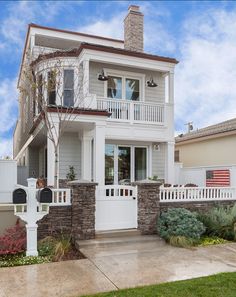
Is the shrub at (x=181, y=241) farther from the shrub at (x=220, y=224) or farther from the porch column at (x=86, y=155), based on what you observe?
the porch column at (x=86, y=155)

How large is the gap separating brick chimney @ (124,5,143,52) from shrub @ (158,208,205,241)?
9.89 metres

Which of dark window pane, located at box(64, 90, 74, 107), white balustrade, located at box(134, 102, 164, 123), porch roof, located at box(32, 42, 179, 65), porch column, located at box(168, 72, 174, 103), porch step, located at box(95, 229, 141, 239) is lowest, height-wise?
porch step, located at box(95, 229, 141, 239)

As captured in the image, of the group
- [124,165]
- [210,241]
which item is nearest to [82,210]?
[210,241]

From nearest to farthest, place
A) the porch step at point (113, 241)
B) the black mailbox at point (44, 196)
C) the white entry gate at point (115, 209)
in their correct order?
the black mailbox at point (44, 196) < the porch step at point (113, 241) < the white entry gate at point (115, 209)

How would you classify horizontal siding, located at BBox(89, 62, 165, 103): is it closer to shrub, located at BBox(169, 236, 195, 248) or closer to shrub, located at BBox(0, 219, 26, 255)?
shrub, located at BBox(0, 219, 26, 255)

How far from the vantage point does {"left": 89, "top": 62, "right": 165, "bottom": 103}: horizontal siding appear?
1417cm

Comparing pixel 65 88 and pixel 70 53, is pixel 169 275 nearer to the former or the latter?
pixel 65 88

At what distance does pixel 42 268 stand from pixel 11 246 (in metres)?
1.31

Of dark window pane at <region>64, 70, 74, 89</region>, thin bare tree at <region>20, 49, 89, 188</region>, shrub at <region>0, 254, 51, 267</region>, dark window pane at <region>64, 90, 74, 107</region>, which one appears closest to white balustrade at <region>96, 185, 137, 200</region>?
thin bare tree at <region>20, 49, 89, 188</region>

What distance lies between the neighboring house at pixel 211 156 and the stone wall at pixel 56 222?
21.3ft

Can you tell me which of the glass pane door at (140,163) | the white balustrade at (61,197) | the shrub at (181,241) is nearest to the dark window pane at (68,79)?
the glass pane door at (140,163)

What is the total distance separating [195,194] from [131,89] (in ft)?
22.4

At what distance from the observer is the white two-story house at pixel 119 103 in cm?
1305

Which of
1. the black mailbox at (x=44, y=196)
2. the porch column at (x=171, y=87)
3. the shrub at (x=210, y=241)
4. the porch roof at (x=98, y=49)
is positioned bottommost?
the shrub at (x=210, y=241)
